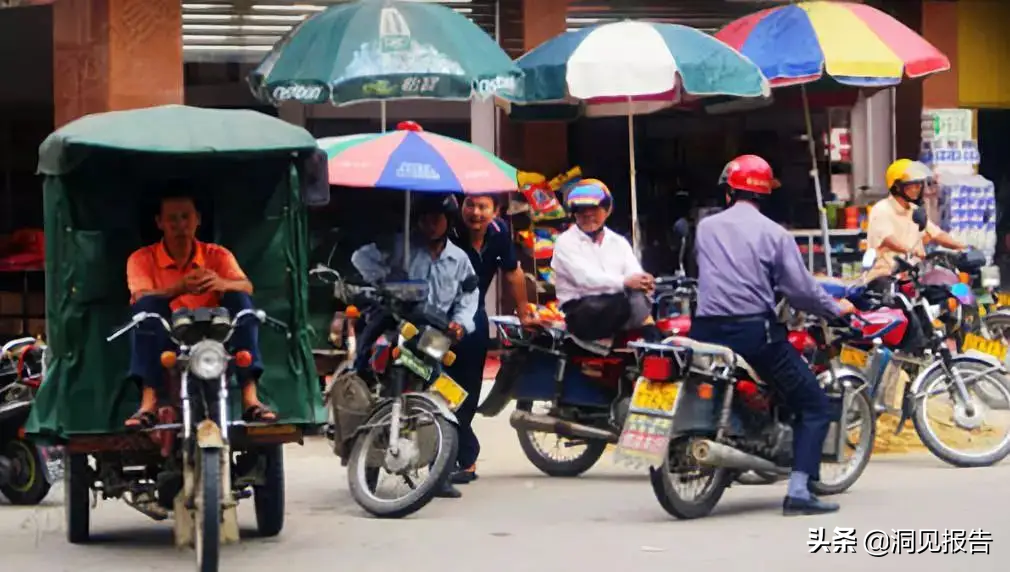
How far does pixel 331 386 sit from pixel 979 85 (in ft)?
31.4

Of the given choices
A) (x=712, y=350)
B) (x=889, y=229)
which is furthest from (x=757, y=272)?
(x=889, y=229)

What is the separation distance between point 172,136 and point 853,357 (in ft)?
16.6

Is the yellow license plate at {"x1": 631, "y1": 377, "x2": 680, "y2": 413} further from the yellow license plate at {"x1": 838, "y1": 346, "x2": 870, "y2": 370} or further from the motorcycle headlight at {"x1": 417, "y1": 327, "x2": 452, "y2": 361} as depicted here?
the yellow license plate at {"x1": 838, "y1": 346, "x2": 870, "y2": 370}

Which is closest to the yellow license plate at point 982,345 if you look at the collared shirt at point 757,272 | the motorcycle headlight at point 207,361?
the collared shirt at point 757,272

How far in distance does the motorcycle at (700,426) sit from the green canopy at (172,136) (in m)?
2.05

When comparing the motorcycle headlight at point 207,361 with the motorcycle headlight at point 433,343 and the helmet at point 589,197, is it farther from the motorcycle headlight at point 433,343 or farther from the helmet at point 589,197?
the helmet at point 589,197

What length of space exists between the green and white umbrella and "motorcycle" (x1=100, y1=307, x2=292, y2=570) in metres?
3.52

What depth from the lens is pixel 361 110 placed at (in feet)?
51.6

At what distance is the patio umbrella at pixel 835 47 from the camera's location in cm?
1299

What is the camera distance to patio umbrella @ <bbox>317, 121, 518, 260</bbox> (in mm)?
10086

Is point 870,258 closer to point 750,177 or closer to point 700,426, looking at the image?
point 750,177

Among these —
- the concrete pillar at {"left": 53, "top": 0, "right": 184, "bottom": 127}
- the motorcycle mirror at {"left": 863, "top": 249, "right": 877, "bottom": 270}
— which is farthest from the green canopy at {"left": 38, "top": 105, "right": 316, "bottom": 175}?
the concrete pillar at {"left": 53, "top": 0, "right": 184, "bottom": 127}

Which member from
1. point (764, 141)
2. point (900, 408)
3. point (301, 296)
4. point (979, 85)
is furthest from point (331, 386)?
point (979, 85)

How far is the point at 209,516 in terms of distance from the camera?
721cm
